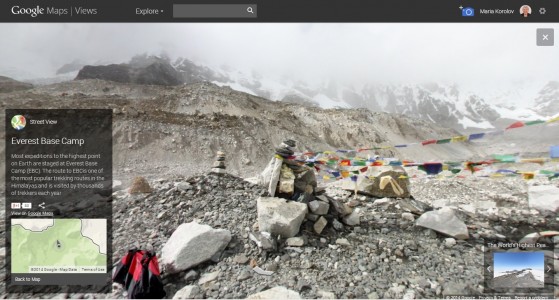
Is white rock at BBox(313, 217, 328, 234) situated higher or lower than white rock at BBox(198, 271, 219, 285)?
higher

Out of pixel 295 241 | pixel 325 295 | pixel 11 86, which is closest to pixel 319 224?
pixel 295 241

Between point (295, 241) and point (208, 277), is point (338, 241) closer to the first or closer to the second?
point (295, 241)

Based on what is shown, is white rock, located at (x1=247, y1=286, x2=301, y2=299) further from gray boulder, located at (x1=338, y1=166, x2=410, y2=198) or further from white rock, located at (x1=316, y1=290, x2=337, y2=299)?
gray boulder, located at (x1=338, y1=166, x2=410, y2=198)

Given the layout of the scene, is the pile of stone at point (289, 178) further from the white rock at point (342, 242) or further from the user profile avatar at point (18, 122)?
the user profile avatar at point (18, 122)

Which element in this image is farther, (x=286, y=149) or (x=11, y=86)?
(x=11, y=86)

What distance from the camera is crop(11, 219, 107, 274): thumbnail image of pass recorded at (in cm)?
413

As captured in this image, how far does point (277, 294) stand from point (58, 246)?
12.8 ft

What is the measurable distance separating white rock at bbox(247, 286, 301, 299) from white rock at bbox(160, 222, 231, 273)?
1080 mm

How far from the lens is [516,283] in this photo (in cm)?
379
